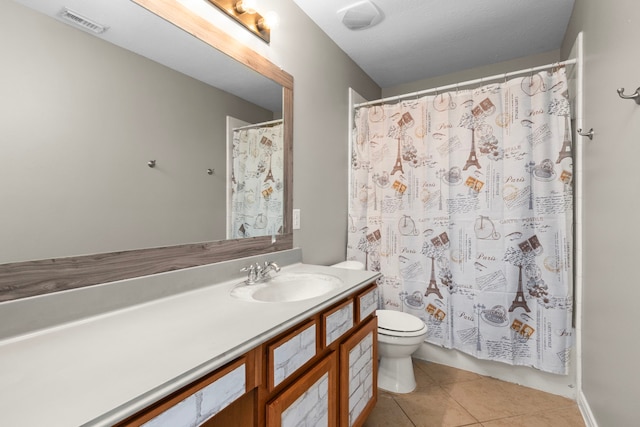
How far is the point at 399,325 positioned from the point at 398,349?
0.48 ft

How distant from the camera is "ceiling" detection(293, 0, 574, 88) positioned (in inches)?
73.4

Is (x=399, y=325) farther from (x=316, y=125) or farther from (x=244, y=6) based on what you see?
(x=244, y=6)

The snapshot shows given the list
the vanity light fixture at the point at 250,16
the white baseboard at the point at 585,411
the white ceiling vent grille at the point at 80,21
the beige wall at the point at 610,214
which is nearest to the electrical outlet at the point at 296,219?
the vanity light fixture at the point at 250,16

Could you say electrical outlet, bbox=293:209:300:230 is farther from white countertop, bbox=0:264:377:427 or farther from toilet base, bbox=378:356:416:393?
→ toilet base, bbox=378:356:416:393

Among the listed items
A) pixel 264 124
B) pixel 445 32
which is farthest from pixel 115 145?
pixel 445 32

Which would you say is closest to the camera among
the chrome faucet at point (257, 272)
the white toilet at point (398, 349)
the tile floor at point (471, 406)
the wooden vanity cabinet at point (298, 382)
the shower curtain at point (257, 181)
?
the wooden vanity cabinet at point (298, 382)

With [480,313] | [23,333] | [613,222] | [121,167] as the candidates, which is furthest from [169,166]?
[480,313]

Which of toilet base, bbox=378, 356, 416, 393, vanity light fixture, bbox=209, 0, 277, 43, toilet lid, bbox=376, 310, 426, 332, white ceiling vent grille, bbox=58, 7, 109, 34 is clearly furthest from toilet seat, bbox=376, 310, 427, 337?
white ceiling vent grille, bbox=58, 7, 109, 34

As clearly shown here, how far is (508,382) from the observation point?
2.03 m

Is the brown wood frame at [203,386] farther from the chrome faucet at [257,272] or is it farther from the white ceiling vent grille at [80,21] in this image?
the white ceiling vent grille at [80,21]

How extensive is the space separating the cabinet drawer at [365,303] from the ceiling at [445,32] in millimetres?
1703

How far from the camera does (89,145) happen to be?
3.07 feet

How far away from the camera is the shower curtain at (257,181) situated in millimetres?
1467

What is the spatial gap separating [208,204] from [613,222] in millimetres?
1749
